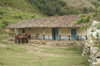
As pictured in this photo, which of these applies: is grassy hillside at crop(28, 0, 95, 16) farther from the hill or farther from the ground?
the ground

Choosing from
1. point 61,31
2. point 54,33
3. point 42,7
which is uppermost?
point 42,7

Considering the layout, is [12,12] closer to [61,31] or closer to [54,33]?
[54,33]

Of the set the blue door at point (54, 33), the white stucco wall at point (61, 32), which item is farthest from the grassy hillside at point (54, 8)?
the blue door at point (54, 33)

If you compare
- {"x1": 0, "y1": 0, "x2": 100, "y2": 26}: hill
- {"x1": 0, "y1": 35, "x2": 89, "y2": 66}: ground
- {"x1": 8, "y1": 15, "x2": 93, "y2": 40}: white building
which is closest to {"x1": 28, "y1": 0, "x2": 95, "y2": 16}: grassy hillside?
{"x1": 0, "y1": 0, "x2": 100, "y2": 26}: hill

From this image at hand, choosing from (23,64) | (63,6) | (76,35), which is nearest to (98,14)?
(23,64)

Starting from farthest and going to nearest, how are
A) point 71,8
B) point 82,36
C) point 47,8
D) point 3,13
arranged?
point 71,8 → point 47,8 → point 3,13 → point 82,36

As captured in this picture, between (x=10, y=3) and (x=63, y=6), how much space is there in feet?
88.7

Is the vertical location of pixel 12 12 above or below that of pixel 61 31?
above

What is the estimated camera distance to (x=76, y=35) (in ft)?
52.4

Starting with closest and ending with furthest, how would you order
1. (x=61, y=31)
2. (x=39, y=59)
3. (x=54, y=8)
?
(x=39, y=59) → (x=61, y=31) → (x=54, y=8)

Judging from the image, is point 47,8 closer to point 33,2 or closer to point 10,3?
point 33,2

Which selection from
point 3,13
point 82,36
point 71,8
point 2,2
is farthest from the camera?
point 71,8

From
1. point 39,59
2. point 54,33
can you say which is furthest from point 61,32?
point 39,59

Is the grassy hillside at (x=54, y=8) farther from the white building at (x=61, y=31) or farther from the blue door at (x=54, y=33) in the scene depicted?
the blue door at (x=54, y=33)
